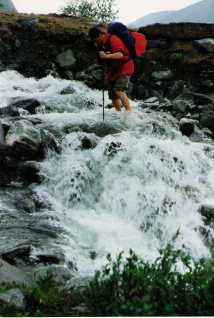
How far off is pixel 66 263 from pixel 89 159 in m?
5.28

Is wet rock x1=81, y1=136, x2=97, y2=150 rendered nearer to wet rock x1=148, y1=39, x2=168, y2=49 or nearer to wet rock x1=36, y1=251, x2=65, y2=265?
wet rock x1=36, y1=251, x2=65, y2=265

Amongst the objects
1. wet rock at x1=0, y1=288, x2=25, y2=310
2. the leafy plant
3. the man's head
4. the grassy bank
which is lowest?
the leafy plant

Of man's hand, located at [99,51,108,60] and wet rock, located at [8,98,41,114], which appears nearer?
man's hand, located at [99,51,108,60]

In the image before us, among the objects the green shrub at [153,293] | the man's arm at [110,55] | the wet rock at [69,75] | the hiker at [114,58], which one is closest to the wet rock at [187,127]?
the hiker at [114,58]

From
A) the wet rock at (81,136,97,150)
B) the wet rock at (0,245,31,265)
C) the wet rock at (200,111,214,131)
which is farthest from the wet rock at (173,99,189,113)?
the wet rock at (0,245,31,265)

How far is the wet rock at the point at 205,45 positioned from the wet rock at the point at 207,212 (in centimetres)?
1586

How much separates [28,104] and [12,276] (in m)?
12.9

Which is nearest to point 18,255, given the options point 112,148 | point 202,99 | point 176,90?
point 112,148

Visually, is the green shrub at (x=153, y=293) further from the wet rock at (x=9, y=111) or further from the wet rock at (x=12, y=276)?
the wet rock at (x=9, y=111)

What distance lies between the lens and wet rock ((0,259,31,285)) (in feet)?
23.8

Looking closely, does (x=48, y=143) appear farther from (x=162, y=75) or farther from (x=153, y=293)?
(x=162, y=75)

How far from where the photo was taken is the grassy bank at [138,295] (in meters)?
5.55

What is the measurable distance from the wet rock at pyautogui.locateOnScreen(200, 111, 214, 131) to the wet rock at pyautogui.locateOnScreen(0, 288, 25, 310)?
1459cm

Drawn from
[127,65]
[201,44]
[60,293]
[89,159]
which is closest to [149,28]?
Result: [201,44]
